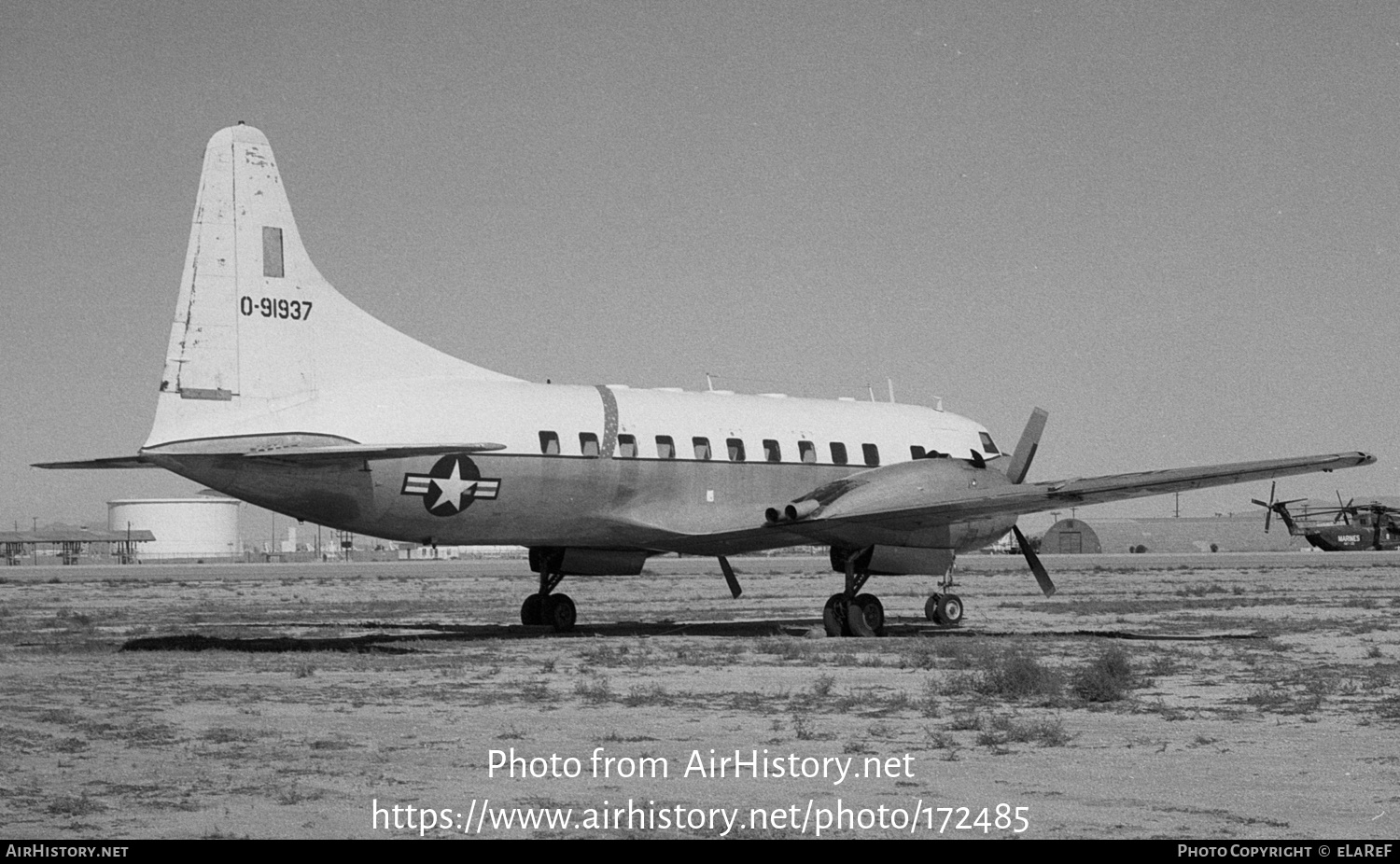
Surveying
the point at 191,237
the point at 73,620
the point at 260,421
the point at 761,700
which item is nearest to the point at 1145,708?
the point at 761,700

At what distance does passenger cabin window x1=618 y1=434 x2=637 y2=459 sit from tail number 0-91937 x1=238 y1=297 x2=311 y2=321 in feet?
19.1

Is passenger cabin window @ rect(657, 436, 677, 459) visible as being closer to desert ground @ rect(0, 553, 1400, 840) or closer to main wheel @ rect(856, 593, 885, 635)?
desert ground @ rect(0, 553, 1400, 840)

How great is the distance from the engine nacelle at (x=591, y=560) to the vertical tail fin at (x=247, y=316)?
5.83 metres

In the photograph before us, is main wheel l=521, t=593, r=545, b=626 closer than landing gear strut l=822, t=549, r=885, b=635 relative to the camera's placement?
No

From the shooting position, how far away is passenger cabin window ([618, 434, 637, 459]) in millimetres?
25531

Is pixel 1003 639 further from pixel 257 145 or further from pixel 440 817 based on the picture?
pixel 440 817

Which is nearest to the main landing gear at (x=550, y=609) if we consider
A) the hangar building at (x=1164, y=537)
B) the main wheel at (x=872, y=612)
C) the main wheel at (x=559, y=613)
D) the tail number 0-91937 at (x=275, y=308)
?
the main wheel at (x=559, y=613)

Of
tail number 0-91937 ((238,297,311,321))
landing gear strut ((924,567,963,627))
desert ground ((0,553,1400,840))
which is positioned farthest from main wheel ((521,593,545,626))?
tail number 0-91937 ((238,297,311,321))

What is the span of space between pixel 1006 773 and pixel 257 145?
15.7 meters

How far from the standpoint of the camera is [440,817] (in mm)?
9938

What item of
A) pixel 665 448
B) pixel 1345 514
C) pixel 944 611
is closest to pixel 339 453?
pixel 665 448

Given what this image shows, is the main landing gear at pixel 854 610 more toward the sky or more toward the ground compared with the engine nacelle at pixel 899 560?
more toward the ground

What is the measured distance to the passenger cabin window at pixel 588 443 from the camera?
81.7 ft

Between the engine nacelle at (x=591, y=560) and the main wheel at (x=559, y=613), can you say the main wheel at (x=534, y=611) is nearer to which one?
the main wheel at (x=559, y=613)
